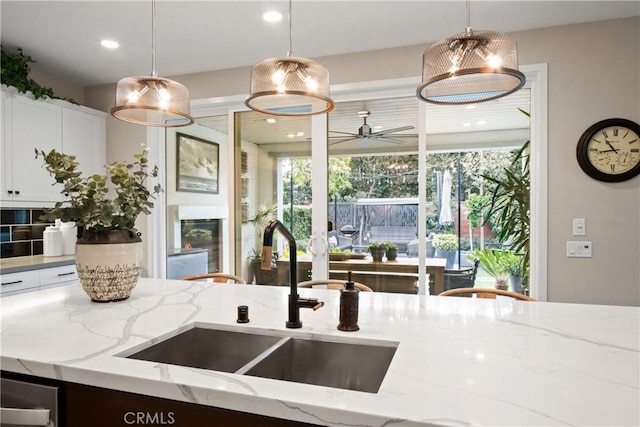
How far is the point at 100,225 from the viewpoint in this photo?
1607 mm

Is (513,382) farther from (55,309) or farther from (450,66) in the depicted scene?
(55,309)

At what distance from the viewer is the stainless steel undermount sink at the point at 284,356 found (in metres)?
1.20

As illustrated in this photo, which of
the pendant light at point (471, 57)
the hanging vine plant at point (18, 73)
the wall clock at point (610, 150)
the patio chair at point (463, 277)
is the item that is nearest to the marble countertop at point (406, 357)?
the pendant light at point (471, 57)

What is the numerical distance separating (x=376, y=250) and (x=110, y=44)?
2.62 m

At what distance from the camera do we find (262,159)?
377cm

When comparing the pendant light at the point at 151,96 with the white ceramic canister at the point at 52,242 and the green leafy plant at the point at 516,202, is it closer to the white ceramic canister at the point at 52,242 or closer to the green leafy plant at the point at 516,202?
the white ceramic canister at the point at 52,242

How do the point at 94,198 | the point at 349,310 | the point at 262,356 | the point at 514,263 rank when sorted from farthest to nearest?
the point at 514,263 < the point at 94,198 < the point at 349,310 < the point at 262,356

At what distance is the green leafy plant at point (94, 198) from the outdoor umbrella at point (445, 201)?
2515 mm

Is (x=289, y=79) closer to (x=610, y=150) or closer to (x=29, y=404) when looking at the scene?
(x=29, y=404)

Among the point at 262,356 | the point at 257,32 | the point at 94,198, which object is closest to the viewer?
the point at 262,356

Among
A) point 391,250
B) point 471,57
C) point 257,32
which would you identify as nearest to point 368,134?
point 391,250

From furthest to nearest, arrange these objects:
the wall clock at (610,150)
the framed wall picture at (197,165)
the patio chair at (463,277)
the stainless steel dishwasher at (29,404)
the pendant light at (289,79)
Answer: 1. the patio chair at (463,277)
2. the framed wall picture at (197,165)
3. the wall clock at (610,150)
4. the pendant light at (289,79)
5. the stainless steel dishwasher at (29,404)

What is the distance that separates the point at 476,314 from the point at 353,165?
2178 mm

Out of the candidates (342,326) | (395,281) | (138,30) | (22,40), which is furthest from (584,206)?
(22,40)
